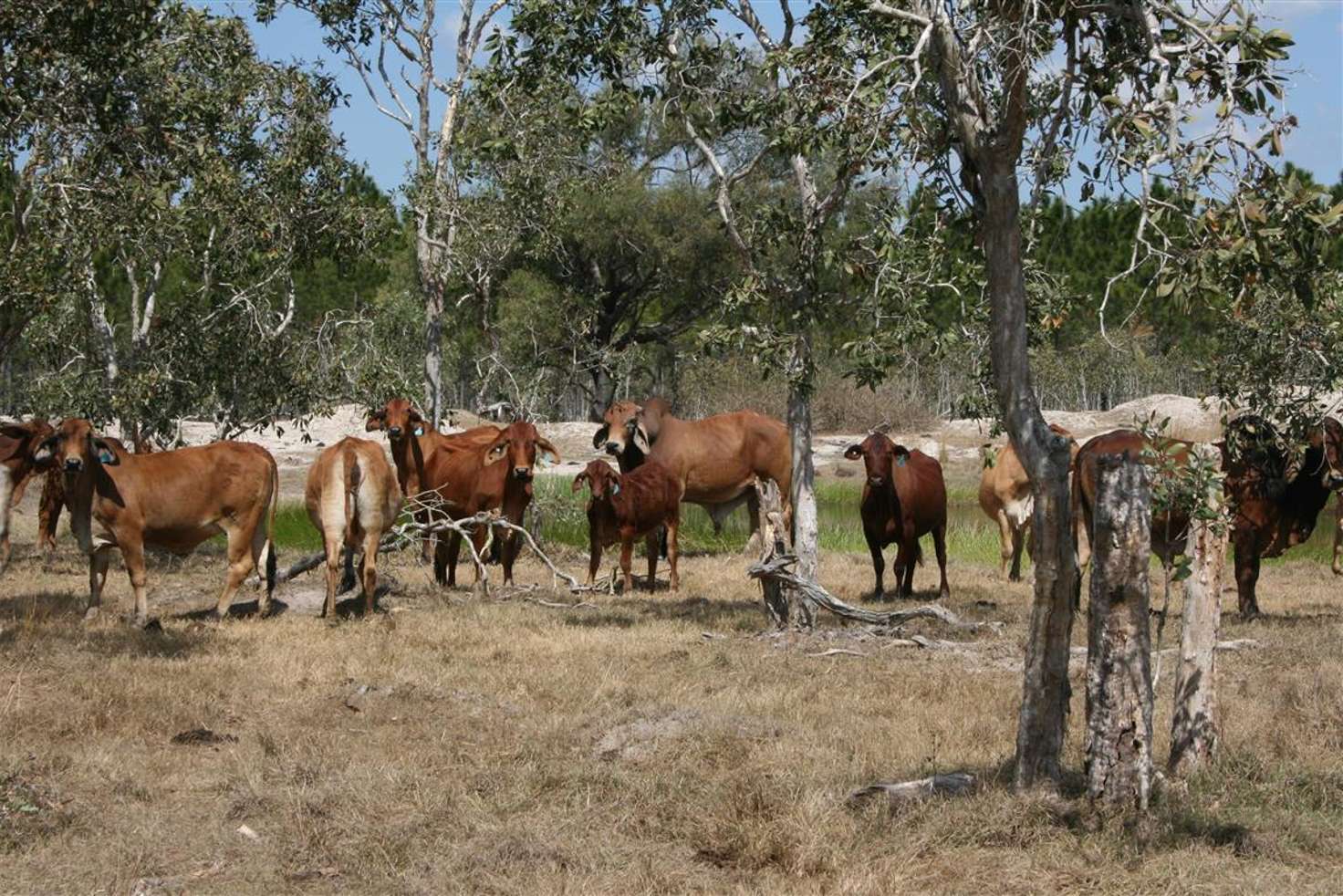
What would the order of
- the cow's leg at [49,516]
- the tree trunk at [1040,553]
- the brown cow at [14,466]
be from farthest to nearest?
the cow's leg at [49,516] → the brown cow at [14,466] → the tree trunk at [1040,553]

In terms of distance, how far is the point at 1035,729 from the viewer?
7.46 meters

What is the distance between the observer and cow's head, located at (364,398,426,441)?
16.5m

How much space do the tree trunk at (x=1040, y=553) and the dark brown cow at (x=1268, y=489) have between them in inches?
301

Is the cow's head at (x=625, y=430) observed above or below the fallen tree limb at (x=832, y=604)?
above

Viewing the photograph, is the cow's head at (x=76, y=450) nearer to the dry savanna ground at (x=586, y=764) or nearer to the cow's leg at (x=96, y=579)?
the cow's leg at (x=96, y=579)

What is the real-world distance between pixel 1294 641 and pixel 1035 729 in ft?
20.7

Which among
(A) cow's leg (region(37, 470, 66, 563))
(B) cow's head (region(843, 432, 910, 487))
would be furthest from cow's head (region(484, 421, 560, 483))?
(A) cow's leg (region(37, 470, 66, 563))

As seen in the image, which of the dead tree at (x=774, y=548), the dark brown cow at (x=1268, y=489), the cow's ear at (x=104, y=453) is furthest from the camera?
the dark brown cow at (x=1268, y=489)

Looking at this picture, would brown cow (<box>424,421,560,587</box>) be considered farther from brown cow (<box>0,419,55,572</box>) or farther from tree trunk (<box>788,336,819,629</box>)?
brown cow (<box>0,419,55,572</box>)

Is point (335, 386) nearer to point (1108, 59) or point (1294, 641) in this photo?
point (1294, 641)

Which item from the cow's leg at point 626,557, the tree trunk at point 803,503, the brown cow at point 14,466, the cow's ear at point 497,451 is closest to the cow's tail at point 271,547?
the brown cow at point 14,466

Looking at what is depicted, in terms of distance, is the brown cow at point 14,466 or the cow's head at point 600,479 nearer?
the brown cow at point 14,466

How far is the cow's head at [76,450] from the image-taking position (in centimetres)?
1273

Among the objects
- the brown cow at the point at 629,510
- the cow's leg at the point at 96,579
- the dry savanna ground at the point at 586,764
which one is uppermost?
the brown cow at the point at 629,510
